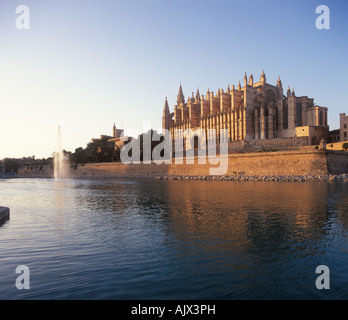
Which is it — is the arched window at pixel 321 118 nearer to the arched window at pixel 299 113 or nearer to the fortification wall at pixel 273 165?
the arched window at pixel 299 113

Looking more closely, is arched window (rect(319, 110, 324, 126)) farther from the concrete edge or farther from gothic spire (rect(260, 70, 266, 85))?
the concrete edge

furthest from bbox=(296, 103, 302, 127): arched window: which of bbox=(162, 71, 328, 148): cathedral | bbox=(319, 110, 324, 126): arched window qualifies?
bbox=(319, 110, 324, 126): arched window

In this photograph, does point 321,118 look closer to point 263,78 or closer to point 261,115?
point 261,115

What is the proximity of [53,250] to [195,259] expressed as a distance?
136 inches

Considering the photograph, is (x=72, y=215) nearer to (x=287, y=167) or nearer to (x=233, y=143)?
(x=287, y=167)

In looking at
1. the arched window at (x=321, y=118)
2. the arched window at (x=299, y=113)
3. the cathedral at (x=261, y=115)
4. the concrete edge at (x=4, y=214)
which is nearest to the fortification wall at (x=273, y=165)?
the cathedral at (x=261, y=115)

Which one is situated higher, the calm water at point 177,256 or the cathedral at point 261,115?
the cathedral at point 261,115

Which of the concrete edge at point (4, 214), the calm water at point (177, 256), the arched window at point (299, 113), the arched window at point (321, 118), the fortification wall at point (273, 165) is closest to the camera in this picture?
the calm water at point (177, 256)

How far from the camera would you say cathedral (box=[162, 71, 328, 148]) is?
164ft

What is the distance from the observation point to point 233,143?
171 ft

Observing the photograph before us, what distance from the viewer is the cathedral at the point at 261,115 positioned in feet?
164

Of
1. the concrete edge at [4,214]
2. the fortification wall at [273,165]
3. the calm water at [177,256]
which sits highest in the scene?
the fortification wall at [273,165]

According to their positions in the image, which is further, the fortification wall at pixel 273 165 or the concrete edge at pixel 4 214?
the fortification wall at pixel 273 165
